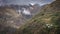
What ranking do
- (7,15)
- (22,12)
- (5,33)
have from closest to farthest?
(5,33), (7,15), (22,12)

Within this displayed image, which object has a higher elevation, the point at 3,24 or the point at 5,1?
the point at 5,1

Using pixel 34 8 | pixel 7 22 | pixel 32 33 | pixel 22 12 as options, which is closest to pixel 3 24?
pixel 7 22

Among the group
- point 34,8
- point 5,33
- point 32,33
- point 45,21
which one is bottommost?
point 5,33

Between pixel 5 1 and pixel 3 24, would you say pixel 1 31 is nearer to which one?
pixel 3 24

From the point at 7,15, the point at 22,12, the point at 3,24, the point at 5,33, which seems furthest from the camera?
the point at 22,12

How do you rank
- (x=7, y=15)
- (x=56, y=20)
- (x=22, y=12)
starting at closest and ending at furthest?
(x=56, y=20), (x=7, y=15), (x=22, y=12)

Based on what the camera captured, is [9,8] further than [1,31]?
Yes

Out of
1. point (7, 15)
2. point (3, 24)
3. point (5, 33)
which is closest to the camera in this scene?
point (5, 33)

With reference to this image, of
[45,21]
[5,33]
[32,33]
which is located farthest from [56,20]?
[5,33]

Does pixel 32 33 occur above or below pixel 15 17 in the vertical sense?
above

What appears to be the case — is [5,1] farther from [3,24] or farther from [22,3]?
[3,24]
